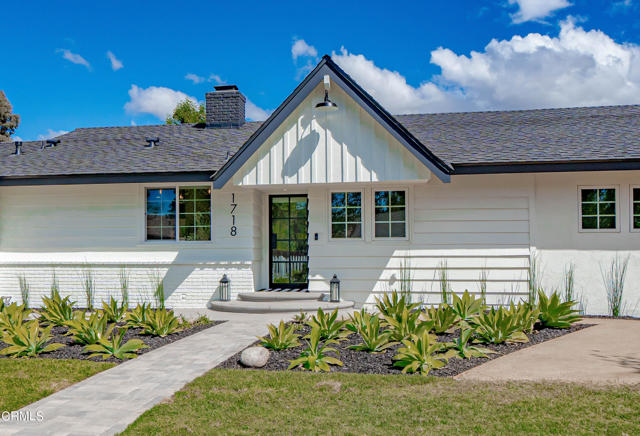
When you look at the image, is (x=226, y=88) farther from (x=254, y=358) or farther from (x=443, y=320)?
(x=254, y=358)

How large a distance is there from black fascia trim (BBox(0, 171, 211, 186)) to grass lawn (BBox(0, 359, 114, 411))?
5142 millimetres

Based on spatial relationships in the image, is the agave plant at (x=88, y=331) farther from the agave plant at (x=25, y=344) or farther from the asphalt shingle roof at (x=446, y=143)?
the asphalt shingle roof at (x=446, y=143)

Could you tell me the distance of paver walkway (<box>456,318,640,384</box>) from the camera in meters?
5.25

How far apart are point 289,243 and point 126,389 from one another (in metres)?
6.81

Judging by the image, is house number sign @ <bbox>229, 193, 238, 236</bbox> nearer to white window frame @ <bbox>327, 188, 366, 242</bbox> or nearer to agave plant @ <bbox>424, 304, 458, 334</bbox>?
white window frame @ <bbox>327, 188, 366, 242</bbox>

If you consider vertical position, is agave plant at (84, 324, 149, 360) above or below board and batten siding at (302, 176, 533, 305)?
below

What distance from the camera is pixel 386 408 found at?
14.6 feet

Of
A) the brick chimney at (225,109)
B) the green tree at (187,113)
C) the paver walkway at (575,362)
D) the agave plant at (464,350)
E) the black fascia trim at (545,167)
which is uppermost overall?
the green tree at (187,113)

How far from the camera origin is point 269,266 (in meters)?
11.7

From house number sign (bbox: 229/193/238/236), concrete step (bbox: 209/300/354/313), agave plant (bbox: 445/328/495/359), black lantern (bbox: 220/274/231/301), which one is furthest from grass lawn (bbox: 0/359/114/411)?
house number sign (bbox: 229/193/238/236)

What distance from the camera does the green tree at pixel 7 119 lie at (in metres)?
36.1

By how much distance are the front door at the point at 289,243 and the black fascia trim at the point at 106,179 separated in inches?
76.1

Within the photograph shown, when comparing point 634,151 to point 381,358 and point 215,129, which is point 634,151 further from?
point 215,129

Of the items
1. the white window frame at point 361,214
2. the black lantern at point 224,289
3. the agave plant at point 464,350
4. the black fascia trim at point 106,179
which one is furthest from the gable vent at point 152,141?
the agave plant at point 464,350
